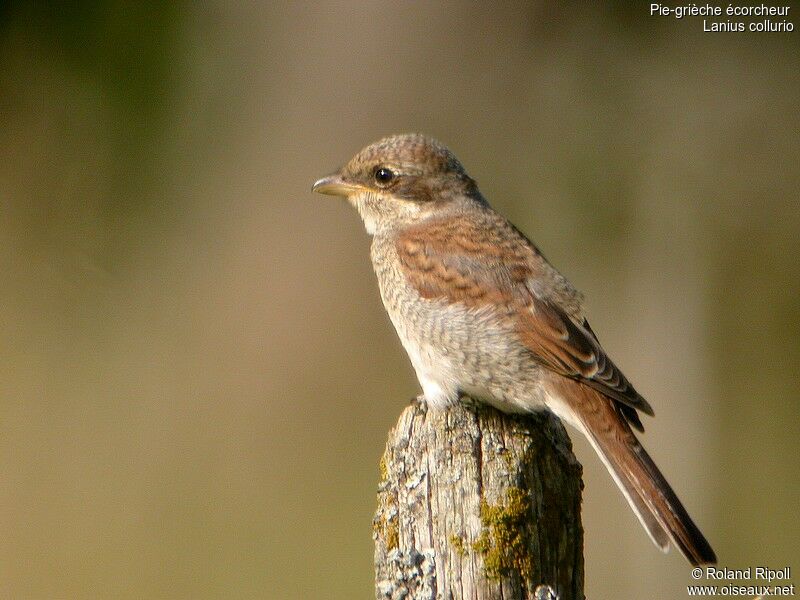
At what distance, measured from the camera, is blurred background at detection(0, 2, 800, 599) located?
6574 mm

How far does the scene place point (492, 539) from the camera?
2.54 meters

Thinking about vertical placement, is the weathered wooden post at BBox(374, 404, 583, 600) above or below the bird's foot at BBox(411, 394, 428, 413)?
below

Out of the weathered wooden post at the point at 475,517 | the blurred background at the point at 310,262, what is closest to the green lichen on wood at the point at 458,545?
the weathered wooden post at the point at 475,517

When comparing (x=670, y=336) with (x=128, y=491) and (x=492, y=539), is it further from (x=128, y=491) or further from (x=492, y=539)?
(x=492, y=539)

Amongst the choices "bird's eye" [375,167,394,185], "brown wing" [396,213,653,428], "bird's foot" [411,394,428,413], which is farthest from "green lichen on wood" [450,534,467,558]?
"bird's eye" [375,167,394,185]

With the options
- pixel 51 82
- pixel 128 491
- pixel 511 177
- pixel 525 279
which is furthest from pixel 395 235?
pixel 51 82

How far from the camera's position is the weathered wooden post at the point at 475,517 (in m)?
2.55

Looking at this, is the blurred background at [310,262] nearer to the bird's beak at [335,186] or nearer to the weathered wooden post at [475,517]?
the bird's beak at [335,186]

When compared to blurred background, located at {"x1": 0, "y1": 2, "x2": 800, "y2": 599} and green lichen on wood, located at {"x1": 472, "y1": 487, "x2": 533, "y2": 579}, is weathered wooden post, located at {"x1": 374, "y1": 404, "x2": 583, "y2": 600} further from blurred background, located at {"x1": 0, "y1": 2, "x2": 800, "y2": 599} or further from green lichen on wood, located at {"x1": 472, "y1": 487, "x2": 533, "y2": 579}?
blurred background, located at {"x1": 0, "y1": 2, "x2": 800, "y2": 599}

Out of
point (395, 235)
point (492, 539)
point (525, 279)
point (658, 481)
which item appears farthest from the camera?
point (395, 235)

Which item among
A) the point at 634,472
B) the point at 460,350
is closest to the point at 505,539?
the point at 634,472

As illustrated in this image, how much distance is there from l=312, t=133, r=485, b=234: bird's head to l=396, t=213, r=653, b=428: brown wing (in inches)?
7.8

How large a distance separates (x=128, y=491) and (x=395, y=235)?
11.0 ft

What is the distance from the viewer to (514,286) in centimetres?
358
